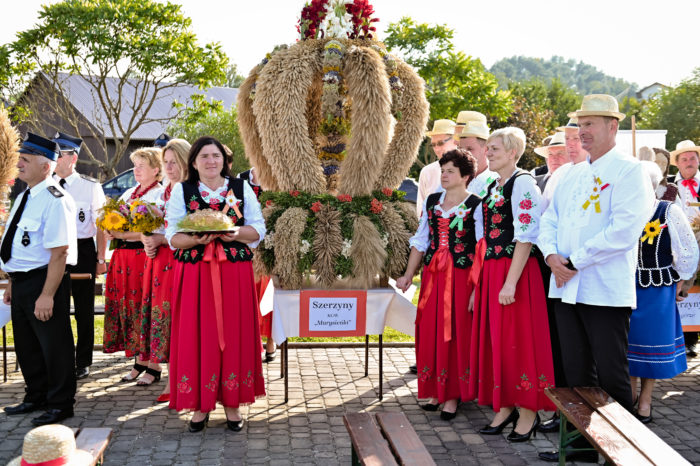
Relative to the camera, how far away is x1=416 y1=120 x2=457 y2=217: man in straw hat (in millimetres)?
6457

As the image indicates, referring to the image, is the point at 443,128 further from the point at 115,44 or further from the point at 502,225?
the point at 115,44

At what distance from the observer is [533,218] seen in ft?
14.8

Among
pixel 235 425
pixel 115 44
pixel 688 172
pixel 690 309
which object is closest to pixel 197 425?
pixel 235 425

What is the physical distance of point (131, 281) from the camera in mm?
5969

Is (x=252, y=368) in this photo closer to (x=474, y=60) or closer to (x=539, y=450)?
(x=539, y=450)

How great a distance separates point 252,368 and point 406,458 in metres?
1.97

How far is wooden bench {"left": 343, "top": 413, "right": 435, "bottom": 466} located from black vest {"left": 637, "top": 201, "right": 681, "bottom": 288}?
2.34 meters

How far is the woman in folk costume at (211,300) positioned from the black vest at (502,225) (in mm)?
1606

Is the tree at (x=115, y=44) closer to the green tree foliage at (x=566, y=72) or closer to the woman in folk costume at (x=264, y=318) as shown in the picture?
the woman in folk costume at (x=264, y=318)

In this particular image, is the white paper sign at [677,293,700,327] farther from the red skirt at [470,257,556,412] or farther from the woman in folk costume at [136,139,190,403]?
the woman in folk costume at [136,139,190,403]

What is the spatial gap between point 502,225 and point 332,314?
1.55 metres

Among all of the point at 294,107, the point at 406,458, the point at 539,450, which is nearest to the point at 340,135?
the point at 294,107

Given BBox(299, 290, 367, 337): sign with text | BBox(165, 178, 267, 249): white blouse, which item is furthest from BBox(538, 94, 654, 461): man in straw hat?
BBox(165, 178, 267, 249): white blouse

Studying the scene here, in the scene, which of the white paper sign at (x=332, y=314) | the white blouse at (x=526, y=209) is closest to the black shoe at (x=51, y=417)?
the white paper sign at (x=332, y=314)
